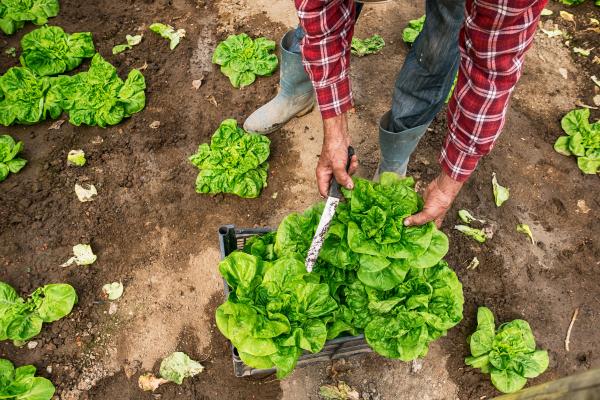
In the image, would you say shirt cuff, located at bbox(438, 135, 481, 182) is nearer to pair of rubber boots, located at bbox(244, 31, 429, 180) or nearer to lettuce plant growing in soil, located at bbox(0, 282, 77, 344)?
pair of rubber boots, located at bbox(244, 31, 429, 180)

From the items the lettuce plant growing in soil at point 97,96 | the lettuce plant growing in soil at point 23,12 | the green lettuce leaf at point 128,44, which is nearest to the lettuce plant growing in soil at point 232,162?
the lettuce plant growing in soil at point 97,96

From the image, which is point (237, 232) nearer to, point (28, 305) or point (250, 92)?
point (28, 305)

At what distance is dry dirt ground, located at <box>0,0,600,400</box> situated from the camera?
12.5 feet

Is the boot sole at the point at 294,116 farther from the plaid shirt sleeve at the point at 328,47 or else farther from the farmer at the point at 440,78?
the plaid shirt sleeve at the point at 328,47

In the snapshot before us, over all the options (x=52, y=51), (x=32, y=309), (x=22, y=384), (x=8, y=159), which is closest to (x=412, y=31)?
(x=52, y=51)

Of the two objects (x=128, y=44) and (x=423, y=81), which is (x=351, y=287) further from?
(x=128, y=44)

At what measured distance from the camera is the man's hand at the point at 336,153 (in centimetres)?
292

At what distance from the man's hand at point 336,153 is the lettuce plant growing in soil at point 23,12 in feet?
15.0

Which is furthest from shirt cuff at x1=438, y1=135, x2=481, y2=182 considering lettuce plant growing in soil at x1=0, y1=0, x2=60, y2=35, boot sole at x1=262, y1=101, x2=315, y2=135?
lettuce plant growing in soil at x1=0, y1=0, x2=60, y2=35

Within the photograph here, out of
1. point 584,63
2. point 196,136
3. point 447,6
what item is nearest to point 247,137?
point 196,136

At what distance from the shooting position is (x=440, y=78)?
3373mm

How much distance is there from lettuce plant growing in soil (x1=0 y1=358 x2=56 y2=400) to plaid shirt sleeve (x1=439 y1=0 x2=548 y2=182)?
3315 mm

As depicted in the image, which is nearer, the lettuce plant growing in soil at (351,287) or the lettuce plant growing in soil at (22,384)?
the lettuce plant growing in soil at (351,287)

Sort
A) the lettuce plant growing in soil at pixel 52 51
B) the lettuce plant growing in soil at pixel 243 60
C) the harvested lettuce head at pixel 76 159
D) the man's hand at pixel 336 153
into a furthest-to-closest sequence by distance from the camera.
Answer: the lettuce plant growing in soil at pixel 243 60 → the lettuce plant growing in soil at pixel 52 51 → the harvested lettuce head at pixel 76 159 → the man's hand at pixel 336 153
